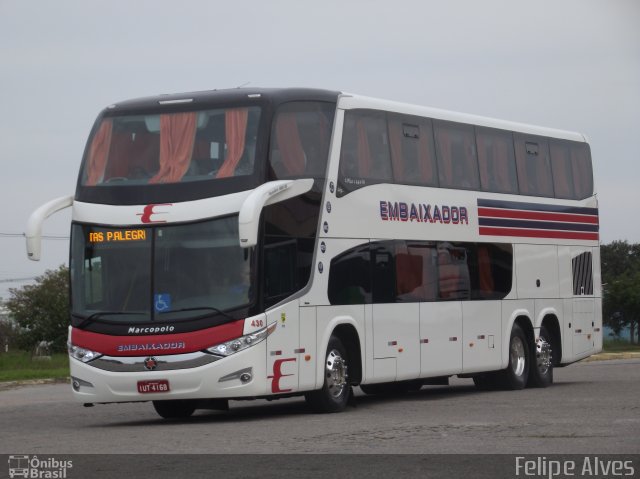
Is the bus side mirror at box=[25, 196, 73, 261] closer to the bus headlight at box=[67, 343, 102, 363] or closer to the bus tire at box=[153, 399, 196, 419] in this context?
the bus headlight at box=[67, 343, 102, 363]

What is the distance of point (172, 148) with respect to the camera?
62.6ft

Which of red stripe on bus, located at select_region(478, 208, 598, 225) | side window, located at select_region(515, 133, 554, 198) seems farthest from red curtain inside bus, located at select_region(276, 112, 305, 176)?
side window, located at select_region(515, 133, 554, 198)

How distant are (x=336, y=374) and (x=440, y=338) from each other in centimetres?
332

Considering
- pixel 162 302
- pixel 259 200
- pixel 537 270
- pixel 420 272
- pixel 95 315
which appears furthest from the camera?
pixel 537 270

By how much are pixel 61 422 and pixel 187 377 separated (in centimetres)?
283

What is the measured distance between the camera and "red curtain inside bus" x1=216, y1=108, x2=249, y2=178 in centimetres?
1862

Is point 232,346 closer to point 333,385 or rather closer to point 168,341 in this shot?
point 168,341

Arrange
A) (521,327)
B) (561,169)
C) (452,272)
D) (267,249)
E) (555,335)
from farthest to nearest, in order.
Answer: (561,169) → (555,335) → (521,327) → (452,272) → (267,249)

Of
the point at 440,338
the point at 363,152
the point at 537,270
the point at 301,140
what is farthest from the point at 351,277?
the point at 537,270

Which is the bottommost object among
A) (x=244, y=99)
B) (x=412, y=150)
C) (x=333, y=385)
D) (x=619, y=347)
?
(x=333, y=385)

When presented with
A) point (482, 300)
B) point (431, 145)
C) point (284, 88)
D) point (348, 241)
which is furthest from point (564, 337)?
point (284, 88)

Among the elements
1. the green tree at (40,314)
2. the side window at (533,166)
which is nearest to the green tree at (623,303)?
the green tree at (40,314)

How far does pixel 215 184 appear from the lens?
60.8 feet

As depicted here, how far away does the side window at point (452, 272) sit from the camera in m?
23.0
